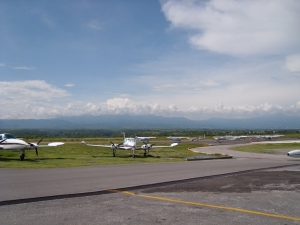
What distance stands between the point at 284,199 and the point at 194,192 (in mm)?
2850

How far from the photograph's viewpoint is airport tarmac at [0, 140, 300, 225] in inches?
279

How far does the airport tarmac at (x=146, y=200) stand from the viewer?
23.3ft

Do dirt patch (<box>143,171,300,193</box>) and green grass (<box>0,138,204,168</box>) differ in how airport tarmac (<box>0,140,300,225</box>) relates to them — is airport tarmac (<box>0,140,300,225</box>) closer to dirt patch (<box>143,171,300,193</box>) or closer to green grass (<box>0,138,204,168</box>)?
dirt patch (<box>143,171,300,193</box>)

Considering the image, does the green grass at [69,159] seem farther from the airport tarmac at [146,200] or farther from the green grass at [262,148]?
the green grass at [262,148]

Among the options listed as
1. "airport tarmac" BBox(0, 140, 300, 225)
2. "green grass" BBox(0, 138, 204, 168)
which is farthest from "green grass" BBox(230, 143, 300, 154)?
"airport tarmac" BBox(0, 140, 300, 225)

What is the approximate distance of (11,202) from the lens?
8602 millimetres

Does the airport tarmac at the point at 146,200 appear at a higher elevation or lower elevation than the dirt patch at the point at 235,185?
higher

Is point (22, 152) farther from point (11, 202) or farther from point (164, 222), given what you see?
point (164, 222)

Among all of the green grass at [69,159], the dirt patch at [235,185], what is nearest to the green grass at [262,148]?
the green grass at [69,159]

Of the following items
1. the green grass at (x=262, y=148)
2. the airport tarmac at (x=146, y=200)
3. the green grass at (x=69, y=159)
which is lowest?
the green grass at (x=262, y=148)

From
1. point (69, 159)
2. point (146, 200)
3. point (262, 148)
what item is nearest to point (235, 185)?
point (146, 200)

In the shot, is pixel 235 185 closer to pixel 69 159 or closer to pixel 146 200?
pixel 146 200

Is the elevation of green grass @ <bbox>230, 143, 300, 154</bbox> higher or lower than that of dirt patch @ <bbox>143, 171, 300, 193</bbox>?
lower

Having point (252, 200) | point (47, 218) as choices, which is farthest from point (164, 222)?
point (252, 200)
